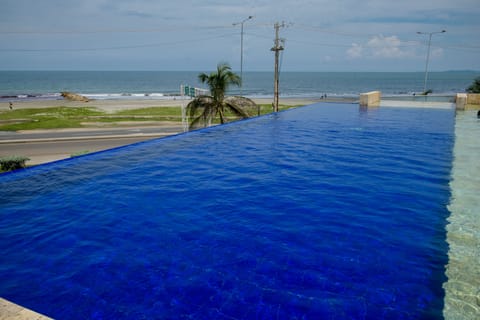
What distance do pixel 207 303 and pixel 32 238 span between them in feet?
13.6

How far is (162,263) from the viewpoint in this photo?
5.91 metres

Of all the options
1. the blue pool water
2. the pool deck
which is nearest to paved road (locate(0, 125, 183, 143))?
the blue pool water

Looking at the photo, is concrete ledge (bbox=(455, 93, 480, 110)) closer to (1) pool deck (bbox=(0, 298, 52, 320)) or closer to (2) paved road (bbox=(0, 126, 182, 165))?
(2) paved road (bbox=(0, 126, 182, 165))

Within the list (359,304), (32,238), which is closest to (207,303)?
(359,304)

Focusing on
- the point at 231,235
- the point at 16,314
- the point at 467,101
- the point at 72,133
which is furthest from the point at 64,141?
the point at 467,101

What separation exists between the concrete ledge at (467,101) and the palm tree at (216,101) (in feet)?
51.3

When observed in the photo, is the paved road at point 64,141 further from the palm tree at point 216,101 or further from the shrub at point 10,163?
the palm tree at point 216,101

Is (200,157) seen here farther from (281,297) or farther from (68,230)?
(281,297)

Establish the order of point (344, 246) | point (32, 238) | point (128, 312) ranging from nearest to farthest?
1. point (128, 312)
2. point (344, 246)
3. point (32, 238)

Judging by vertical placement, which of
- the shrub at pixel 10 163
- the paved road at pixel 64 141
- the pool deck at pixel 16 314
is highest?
the pool deck at pixel 16 314

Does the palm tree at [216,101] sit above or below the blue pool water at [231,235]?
above

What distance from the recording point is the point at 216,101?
903 inches

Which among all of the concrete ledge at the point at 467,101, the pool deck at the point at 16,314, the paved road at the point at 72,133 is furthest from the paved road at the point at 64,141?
the concrete ledge at the point at 467,101

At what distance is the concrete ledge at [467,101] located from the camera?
26031mm
